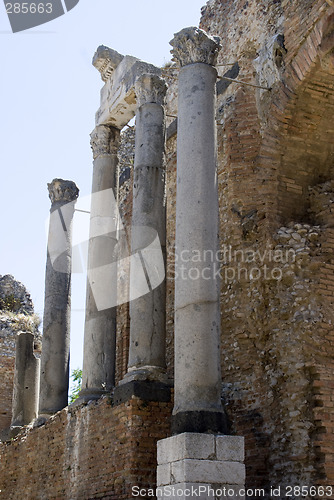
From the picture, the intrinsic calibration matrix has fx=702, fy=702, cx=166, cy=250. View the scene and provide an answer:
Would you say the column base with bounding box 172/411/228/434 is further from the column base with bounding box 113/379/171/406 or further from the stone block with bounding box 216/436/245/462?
the column base with bounding box 113/379/171/406

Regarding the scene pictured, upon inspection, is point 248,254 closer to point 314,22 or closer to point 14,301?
point 314,22

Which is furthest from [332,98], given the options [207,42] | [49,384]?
[49,384]

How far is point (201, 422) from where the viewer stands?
7.70 meters

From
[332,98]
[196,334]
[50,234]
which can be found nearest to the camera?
[196,334]

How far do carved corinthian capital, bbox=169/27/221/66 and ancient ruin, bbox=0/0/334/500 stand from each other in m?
0.02

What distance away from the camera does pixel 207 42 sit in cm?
938

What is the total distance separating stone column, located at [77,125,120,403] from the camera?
11.1 m

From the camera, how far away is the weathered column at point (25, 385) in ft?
49.0

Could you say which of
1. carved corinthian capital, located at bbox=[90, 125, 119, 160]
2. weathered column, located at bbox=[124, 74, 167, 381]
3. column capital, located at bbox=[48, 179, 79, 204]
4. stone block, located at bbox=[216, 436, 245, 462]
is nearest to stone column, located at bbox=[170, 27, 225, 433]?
stone block, located at bbox=[216, 436, 245, 462]

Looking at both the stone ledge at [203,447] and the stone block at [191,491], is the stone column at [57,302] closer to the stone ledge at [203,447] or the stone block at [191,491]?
the stone ledge at [203,447]

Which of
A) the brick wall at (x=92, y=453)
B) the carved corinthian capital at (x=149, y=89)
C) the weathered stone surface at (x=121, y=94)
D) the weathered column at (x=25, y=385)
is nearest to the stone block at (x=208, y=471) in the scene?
the brick wall at (x=92, y=453)

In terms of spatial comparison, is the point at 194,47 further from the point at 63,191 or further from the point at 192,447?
the point at 63,191

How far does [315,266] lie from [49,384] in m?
5.41

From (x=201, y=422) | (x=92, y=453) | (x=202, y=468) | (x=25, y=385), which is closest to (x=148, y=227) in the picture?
(x=92, y=453)
